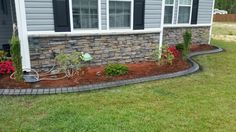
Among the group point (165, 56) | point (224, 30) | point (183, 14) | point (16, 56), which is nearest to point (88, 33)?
point (16, 56)

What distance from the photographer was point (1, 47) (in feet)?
27.1

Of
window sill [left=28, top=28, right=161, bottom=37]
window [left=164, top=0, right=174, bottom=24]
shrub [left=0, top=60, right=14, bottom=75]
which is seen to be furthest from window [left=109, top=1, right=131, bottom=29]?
window [left=164, top=0, right=174, bottom=24]

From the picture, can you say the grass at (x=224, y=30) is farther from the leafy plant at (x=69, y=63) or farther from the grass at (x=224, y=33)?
the leafy plant at (x=69, y=63)

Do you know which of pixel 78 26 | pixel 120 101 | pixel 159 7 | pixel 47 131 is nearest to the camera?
pixel 47 131

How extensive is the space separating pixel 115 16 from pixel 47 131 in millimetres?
3933

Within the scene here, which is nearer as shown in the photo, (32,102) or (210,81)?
(32,102)

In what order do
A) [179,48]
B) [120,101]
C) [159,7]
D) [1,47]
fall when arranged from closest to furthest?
1. [120,101]
2. [159,7]
3. [1,47]
4. [179,48]

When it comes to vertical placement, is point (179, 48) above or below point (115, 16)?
below

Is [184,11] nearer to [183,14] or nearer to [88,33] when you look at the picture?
[183,14]

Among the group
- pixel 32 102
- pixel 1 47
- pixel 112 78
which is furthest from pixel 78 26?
pixel 1 47

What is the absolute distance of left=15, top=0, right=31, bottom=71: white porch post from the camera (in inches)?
202

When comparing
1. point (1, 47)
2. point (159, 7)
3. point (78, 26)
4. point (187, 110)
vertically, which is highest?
point (159, 7)

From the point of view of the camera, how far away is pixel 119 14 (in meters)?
6.39

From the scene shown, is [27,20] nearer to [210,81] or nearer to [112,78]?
[112,78]
